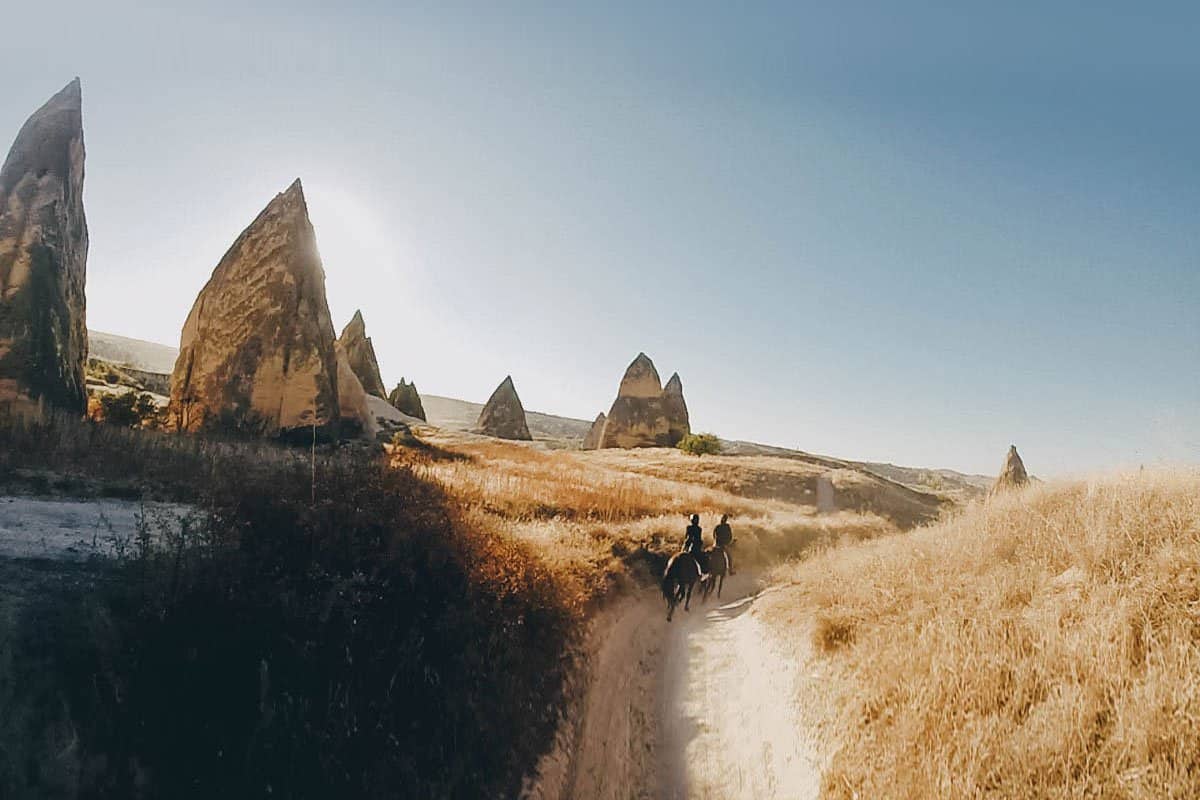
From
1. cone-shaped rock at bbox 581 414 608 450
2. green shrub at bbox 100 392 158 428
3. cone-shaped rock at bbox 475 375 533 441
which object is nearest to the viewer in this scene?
green shrub at bbox 100 392 158 428

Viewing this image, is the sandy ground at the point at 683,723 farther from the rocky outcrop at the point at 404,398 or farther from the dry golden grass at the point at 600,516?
the rocky outcrop at the point at 404,398

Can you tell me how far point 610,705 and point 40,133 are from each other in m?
19.4

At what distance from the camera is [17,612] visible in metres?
4.10

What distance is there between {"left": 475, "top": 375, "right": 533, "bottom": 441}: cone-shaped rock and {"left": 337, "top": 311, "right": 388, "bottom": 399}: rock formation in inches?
361

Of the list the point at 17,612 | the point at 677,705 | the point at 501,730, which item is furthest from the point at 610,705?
the point at 17,612

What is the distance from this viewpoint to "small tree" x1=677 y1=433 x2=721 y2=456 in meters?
35.6

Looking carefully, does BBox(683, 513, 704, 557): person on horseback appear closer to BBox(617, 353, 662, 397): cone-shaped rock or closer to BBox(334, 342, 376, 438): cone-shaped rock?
BBox(334, 342, 376, 438): cone-shaped rock

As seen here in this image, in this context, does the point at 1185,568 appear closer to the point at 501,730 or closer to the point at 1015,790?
the point at 1015,790

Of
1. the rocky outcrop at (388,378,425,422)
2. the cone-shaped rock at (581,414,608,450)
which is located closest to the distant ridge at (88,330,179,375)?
the rocky outcrop at (388,378,425,422)

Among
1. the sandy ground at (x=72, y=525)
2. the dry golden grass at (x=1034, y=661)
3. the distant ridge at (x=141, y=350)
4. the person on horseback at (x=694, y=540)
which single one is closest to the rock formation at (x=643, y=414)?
the person on horseback at (x=694, y=540)

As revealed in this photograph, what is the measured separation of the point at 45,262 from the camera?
13.7m

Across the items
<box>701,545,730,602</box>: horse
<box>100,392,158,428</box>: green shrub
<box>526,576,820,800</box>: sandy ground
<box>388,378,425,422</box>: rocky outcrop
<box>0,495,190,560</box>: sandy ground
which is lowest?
<box>526,576,820,800</box>: sandy ground

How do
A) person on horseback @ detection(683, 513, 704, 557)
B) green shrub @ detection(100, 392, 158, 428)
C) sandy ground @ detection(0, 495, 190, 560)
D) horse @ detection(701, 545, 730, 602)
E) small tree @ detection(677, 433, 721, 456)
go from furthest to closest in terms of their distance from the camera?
small tree @ detection(677, 433, 721, 456)
green shrub @ detection(100, 392, 158, 428)
horse @ detection(701, 545, 730, 602)
person on horseback @ detection(683, 513, 704, 557)
sandy ground @ detection(0, 495, 190, 560)

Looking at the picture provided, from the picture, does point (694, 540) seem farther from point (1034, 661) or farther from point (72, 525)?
point (72, 525)
